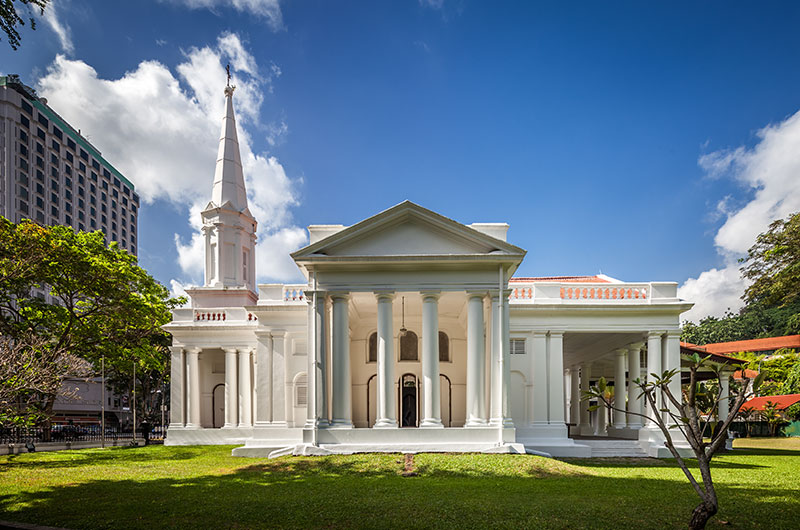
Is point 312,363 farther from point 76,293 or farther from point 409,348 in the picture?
point 76,293

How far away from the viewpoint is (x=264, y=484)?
522 inches

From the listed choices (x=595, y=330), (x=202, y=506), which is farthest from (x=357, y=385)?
(x=202, y=506)

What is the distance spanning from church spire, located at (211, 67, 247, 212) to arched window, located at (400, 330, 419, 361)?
12.1 meters

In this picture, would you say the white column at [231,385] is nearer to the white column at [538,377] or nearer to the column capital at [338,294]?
the column capital at [338,294]

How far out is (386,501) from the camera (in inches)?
426

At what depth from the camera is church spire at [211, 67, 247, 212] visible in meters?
29.5

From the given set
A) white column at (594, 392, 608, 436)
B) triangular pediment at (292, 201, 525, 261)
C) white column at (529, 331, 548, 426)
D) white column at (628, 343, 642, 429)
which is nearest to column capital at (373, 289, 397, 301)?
triangular pediment at (292, 201, 525, 261)

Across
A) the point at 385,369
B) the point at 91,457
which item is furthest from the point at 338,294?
the point at 91,457

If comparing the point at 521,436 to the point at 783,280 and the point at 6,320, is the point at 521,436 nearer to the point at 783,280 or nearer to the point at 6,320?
the point at 783,280

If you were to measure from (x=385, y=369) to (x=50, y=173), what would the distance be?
70454 millimetres

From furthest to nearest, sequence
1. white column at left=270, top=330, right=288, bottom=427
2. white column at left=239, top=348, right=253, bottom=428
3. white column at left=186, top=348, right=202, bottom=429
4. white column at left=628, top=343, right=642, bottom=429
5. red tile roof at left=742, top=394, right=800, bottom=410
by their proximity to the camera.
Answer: red tile roof at left=742, top=394, right=800, bottom=410 → white column at left=186, top=348, right=202, bottom=429 → white column at left=239, top=348, right=253, bottom=428 → white column at left=628, top=343, right=642, bottom=429 → white column at left=270, top=330, right=288, bottom=427

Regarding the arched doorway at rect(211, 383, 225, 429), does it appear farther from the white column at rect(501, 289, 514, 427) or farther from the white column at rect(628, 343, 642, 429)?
the white column at rect(628, 343, 642, 429)

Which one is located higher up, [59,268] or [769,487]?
[59,268]

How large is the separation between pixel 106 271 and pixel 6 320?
15.1 ft
